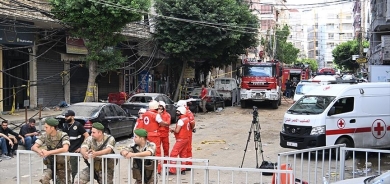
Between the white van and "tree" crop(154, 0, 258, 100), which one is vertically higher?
"tree" crop(154, 0, 258, 100)

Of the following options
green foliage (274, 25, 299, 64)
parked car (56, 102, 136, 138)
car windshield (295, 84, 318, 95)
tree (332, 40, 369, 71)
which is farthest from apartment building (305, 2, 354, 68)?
parked car (56, 102, 136, 138)

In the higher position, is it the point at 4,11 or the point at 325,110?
the point at 4,11

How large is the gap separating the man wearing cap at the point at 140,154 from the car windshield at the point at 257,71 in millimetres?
20457

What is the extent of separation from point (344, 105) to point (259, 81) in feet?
47.6

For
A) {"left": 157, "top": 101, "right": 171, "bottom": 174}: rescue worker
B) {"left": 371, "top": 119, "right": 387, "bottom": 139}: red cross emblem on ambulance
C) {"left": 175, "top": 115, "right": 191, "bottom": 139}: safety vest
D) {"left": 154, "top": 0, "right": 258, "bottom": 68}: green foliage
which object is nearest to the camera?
{"left": 157, "top": 101, "right": 171, "bottom": 174}: rescue worker

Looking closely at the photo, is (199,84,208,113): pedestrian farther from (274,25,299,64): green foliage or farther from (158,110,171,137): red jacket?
(274,25,299,64): green foliage

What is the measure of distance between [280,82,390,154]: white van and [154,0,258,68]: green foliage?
1386cm

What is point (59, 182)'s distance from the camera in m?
7.09

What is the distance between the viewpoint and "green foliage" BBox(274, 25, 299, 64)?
214 feet

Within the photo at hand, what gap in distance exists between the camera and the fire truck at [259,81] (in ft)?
86.9

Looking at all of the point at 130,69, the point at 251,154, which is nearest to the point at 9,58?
the point at 130,69

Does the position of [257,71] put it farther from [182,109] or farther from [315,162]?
[315,162]

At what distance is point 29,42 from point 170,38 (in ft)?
29.7

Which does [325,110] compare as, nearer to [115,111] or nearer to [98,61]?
[115,111]
